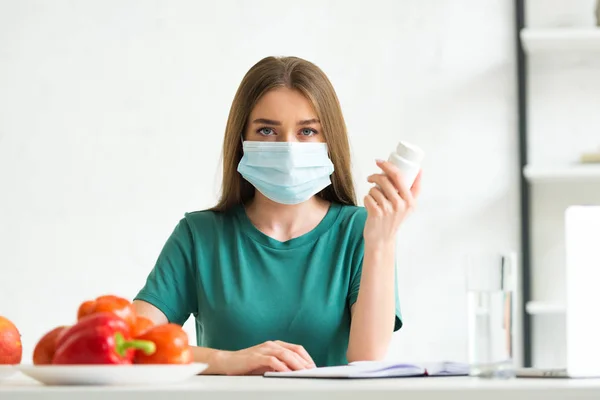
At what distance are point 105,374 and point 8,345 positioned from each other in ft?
1.02

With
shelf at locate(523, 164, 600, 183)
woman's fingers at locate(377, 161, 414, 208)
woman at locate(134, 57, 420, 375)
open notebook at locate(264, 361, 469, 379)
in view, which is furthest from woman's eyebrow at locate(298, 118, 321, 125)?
shelf at locate(523, 164, 600, 183)

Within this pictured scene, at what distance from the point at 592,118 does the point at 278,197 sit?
1272 millimetres

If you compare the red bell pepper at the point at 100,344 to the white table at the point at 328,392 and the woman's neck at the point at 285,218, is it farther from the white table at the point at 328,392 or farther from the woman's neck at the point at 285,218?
the woman's neck at the point at 285,218

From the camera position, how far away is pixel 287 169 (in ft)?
5.35

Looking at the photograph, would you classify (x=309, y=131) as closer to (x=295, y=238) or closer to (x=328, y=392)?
(x=295, y=238)

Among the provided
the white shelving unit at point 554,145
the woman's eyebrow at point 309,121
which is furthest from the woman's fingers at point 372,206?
the white shelving unit at point 554,145

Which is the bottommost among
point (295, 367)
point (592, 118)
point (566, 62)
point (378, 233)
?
point (295, 367)

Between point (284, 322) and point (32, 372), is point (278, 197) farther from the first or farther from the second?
point (32, 372)

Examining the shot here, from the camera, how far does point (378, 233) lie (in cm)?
143

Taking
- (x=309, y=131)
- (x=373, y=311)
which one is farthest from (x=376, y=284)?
(x=309, y=131)

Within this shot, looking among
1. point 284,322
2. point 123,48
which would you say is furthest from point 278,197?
point 123,48

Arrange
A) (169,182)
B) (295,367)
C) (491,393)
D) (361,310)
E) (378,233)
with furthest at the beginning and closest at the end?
(169,182)
(361,310)
(378,233)
(295,367)
(491,393)

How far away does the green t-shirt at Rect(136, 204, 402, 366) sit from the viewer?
162 cm

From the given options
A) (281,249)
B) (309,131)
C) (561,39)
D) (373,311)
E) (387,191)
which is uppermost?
(561,39)
